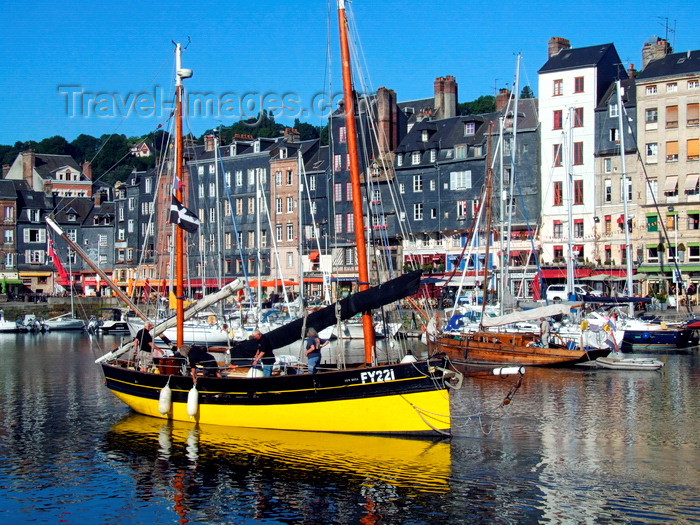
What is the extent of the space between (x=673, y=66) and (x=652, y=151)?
7390 millimetres

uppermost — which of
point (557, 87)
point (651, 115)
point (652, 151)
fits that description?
point (557, 87)

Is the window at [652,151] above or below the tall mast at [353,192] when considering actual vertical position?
above

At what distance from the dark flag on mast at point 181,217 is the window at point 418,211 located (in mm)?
58982

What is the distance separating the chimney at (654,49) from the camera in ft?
264

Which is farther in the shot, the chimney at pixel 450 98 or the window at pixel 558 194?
the chimney at pixel 450 98

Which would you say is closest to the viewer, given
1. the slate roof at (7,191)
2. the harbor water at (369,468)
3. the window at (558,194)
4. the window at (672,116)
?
the harbor water at (369,468)

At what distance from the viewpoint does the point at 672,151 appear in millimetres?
74938

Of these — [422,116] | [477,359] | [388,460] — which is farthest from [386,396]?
[422,116]

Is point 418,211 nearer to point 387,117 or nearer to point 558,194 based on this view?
point 387,117

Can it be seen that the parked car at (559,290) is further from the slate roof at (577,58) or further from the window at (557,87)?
the slate roof at (577,58)

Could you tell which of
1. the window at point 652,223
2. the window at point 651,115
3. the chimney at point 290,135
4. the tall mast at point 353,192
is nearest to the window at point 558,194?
the window at point 652,223

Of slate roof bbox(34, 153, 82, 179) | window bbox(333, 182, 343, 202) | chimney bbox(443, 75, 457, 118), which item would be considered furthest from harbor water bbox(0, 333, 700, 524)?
slate roof bbox(34, 153, 82, 179)

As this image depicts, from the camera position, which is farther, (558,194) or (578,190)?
(558,194)

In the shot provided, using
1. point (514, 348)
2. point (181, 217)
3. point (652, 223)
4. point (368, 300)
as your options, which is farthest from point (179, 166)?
point (652, 223)
